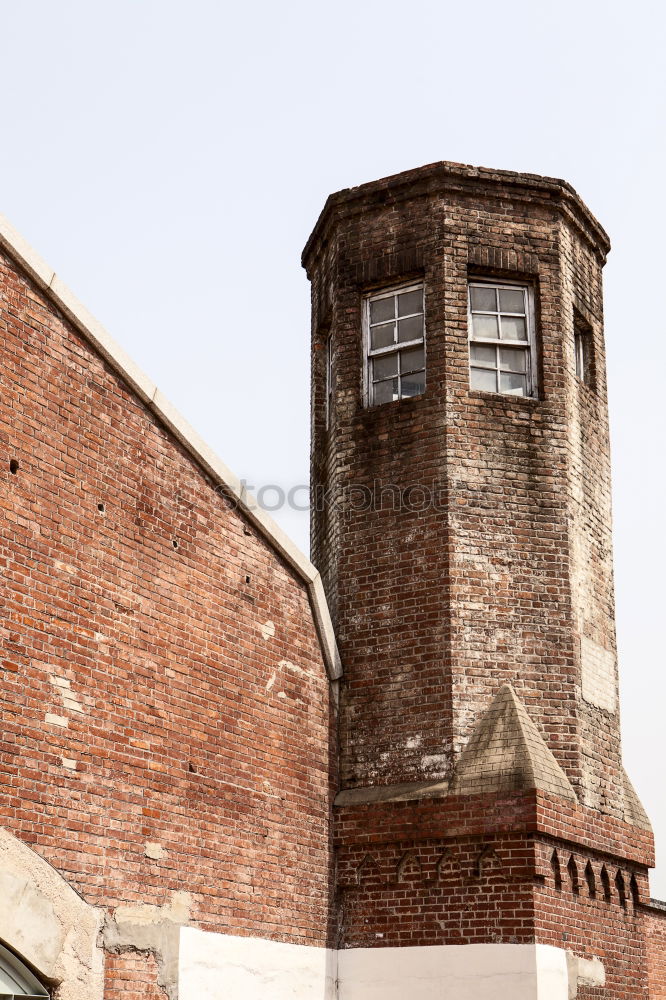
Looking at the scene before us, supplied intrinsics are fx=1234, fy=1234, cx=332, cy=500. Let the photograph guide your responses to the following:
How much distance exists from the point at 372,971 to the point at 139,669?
3.43 meters

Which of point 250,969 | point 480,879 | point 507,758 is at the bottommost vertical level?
point 250,969

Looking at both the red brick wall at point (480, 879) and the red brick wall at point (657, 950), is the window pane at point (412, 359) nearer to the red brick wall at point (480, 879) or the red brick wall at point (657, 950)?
the red brick wall at point (480, 879)

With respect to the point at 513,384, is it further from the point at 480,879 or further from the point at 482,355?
the point at 480,879

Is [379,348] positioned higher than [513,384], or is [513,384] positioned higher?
[379,348]

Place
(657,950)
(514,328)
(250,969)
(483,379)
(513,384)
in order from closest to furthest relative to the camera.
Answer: (250,969) → (483,379) → (513,384) → (514,328) → (657,950)

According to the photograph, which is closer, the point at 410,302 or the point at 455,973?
the point at 455,973

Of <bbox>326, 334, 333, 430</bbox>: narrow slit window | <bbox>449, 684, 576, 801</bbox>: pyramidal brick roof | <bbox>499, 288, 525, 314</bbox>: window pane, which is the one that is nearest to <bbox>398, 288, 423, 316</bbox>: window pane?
<bbox>499, 288, 525, 314</bbox>: window pane

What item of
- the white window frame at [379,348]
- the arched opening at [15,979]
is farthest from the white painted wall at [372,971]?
the white window frame at [379,348]

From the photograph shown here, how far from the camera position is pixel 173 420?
380 inches

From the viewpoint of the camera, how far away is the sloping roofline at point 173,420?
854 centimetres

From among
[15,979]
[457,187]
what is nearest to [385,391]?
[457,187]

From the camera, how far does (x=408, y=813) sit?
33.9 feet

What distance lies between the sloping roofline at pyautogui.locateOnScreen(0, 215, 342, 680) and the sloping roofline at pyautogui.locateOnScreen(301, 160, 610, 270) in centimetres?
379

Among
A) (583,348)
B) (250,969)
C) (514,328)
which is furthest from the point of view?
(583,348)
